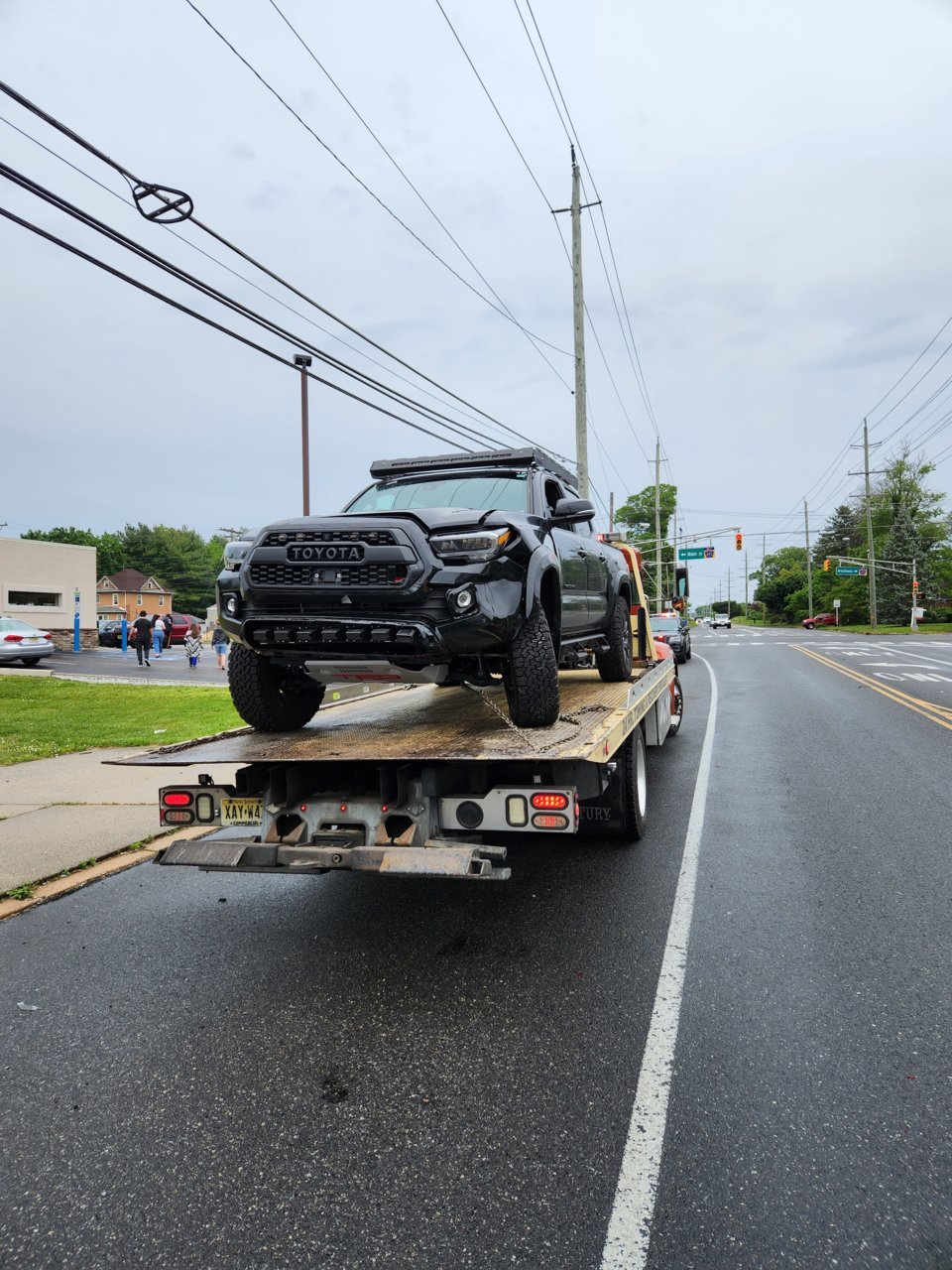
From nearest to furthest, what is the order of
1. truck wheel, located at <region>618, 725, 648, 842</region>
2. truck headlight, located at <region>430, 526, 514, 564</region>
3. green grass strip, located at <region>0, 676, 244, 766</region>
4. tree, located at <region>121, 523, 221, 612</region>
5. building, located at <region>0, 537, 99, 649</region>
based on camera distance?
truck headlight, located at <region>430, 526, 514, 564</region>, truck wheel, located at <region>618, 725, 648, 842</region>, green grass strip, located at <region>0, 676, 244, 766</region>, building, located at <region>0, 537, 99, 649</region>, tree, located at <region>121, 523, 221, 612</region>

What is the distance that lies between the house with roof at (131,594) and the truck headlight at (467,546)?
79.4 metres

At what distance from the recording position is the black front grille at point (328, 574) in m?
4.24

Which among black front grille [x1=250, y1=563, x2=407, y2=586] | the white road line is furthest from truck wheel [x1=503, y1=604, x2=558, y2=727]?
the white road line

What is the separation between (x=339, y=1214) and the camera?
7.64 ft

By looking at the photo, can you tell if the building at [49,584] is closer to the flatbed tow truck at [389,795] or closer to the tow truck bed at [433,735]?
the tow truck bed at [433,735]

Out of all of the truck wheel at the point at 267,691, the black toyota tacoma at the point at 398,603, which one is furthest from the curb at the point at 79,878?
the black toyota tacoma at the point at 398,603

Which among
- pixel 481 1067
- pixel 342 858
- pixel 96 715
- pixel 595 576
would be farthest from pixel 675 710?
pixel 96 715

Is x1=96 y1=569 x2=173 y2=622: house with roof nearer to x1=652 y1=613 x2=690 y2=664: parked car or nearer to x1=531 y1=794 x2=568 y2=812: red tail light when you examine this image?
x1=652 y1=613 x2=690 y2=664: parked car

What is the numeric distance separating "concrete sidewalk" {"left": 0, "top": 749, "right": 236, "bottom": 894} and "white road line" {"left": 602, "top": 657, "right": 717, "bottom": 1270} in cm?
297

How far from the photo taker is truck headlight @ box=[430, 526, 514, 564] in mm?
4348

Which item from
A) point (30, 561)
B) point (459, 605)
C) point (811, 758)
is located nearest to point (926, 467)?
point (30, 561)

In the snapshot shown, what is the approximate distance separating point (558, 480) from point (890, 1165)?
483cm

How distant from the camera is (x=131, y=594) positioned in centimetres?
7931

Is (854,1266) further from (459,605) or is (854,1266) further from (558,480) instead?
(558,480)
